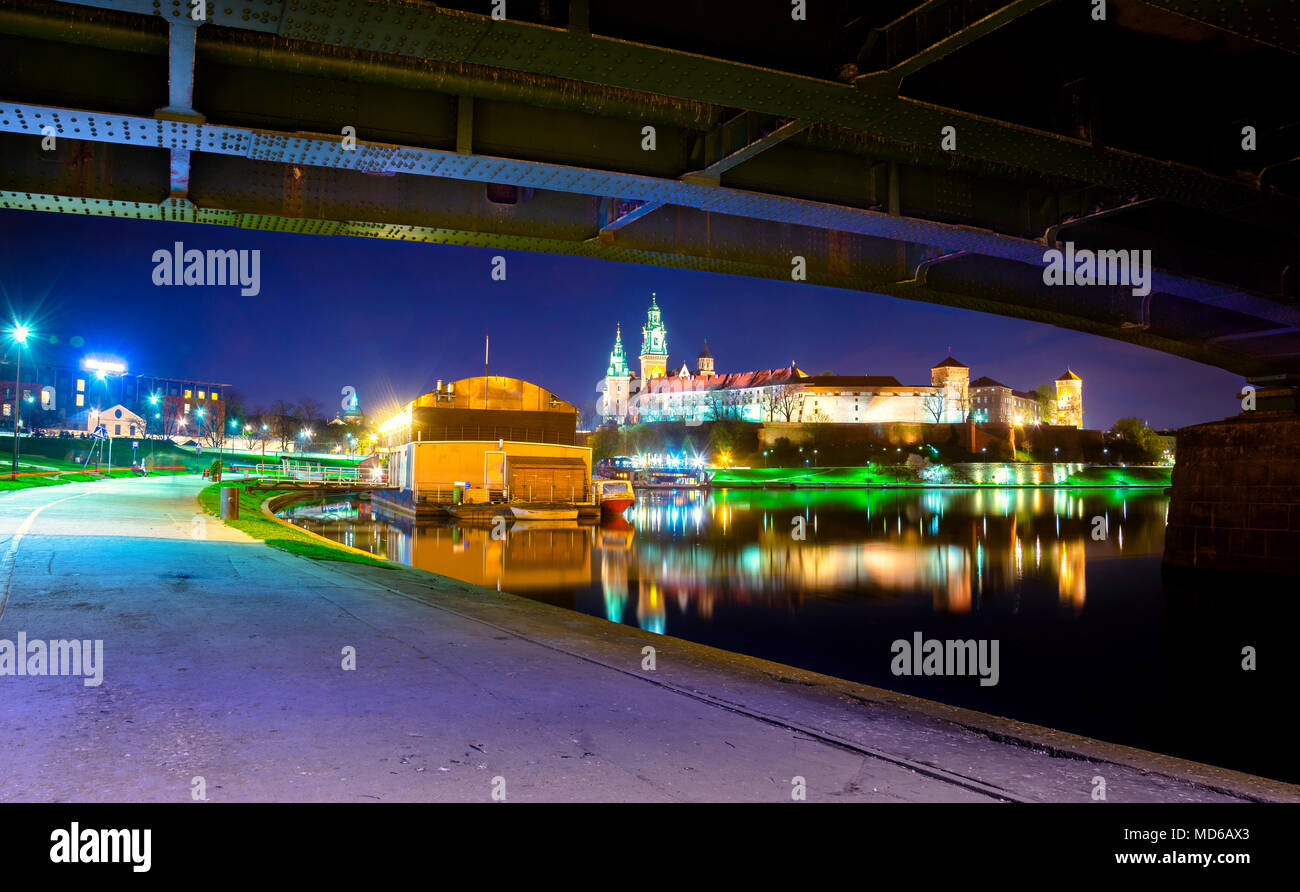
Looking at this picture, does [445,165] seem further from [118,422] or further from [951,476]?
[118,422]

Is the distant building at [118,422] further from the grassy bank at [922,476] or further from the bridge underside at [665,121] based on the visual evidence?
the bridge underside at [665,121]

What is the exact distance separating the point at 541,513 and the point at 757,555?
688 inches

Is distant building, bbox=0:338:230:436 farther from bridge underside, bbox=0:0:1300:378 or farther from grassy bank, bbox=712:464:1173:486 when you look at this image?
bridge underside, bbox=0:0:1300:378

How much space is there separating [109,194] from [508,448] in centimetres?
4351

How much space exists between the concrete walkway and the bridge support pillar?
71.2 ft

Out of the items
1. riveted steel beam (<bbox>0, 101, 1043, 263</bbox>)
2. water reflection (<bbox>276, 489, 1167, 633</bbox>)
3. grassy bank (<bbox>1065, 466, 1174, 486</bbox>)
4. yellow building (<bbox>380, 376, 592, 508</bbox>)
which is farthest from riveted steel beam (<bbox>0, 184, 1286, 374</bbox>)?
grassy bank (<bbox>1065, 466, 1174, 486</bbox>)

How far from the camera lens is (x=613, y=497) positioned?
5572 centimetres

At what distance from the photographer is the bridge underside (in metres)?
9.17

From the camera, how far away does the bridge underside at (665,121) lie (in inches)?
361

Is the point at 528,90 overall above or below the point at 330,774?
above

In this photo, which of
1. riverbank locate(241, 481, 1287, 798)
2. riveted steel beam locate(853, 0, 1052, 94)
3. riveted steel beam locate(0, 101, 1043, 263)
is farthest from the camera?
riveted steel beam locate(0, 101, 1043, 263)
